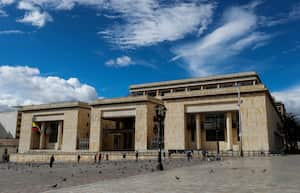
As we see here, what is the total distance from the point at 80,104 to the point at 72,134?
6877 mm

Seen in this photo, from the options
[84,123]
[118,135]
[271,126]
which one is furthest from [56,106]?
[271,126]

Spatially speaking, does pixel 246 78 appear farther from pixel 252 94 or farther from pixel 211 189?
pixel 211 189

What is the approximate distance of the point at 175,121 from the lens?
54.2m

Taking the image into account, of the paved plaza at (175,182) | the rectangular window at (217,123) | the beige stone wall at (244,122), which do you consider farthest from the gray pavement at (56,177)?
the rectangular window at (217,123)

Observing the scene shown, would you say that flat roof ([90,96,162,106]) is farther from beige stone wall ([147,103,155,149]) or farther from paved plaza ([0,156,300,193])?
paved plaza ([0,156,300,193])

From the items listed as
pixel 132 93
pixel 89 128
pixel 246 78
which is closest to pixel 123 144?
pixel 89 128

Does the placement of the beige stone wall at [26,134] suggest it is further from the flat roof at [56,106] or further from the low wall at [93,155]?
the low wall at [93,155]

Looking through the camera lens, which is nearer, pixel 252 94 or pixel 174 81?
pixel 252 94

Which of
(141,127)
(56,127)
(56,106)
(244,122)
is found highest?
(56,106)

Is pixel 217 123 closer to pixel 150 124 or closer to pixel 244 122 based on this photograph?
pixel 244 122

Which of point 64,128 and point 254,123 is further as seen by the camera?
point 64,128

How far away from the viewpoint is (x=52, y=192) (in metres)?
9.62

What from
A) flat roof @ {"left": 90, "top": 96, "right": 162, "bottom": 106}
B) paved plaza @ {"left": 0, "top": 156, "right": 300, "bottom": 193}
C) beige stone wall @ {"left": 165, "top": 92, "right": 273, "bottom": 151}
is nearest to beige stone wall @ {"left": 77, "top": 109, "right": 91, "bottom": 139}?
flat roof @ {"left": 90, "top": 96, "right": 162, "bottom": 106}

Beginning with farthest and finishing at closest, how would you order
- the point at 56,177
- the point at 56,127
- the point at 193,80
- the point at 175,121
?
the point at 193,80
the point at 56,127
the point at 175,121
the point at 56,177
